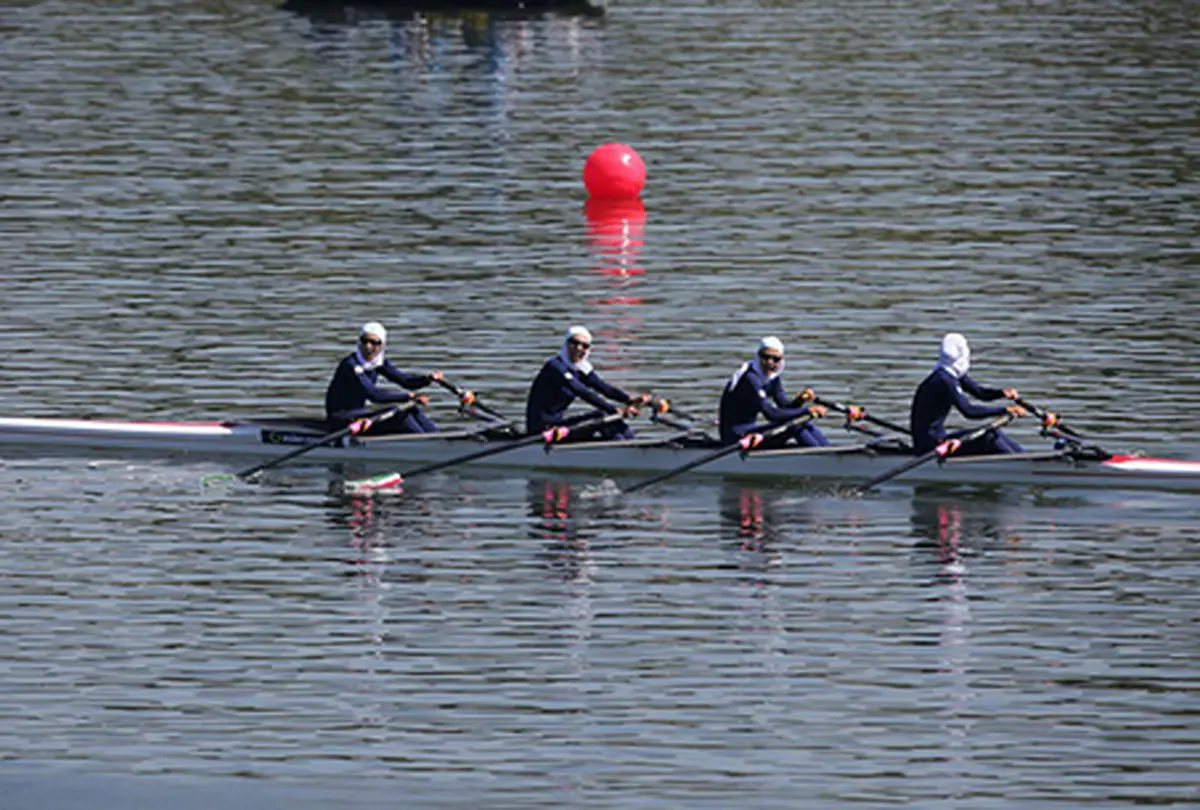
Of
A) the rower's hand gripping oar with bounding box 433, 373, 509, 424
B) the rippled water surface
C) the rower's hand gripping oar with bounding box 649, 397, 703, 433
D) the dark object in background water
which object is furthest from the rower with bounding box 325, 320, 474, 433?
the dark object in background water

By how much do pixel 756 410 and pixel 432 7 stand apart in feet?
233

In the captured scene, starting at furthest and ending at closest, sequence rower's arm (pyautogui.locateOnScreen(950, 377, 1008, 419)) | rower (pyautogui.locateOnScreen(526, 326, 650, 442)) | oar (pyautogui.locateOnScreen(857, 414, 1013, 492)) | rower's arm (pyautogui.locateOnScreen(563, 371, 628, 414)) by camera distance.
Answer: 1. rower (pyautogui.locateOnScreen(526, 326, 650, 442))
2. rower's arm (pyautogui.locateOnScreen(563, 371, 628, 414))
3. rower's arm (pyautogui.locateOnScreen(950, 377, 1008, 419))
4. oar (pyautogui.locateOnScreen(857, 414, 1013, 492))

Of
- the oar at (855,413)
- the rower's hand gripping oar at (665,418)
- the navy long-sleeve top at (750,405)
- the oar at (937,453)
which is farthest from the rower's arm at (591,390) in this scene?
the oar at (937,453)

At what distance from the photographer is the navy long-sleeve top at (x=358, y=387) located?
104 feet

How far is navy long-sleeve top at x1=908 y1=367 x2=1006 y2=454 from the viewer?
2978cm

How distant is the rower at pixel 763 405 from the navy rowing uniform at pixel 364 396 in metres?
3.70

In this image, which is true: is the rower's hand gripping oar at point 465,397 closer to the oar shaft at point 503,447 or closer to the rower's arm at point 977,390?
the oar shaft at point 503,447

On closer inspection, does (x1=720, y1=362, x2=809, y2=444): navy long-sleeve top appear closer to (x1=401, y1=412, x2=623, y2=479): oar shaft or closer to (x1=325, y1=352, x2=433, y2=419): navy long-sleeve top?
(x1=401, y1=412, x2=623, y2=479): oar shaft

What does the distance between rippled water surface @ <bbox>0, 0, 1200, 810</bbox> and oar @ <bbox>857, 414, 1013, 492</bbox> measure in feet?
1.07

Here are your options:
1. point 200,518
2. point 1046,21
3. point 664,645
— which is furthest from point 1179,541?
point 1046,21

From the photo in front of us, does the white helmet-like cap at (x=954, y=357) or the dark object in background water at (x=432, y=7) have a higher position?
the dark object in background water at (x=432, y=7)

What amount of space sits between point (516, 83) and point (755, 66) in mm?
7830

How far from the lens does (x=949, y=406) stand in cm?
2981

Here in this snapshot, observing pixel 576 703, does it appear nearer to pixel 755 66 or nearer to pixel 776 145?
pixel 776 145
